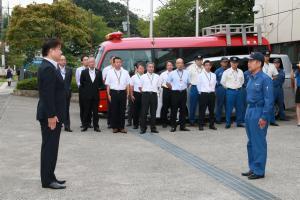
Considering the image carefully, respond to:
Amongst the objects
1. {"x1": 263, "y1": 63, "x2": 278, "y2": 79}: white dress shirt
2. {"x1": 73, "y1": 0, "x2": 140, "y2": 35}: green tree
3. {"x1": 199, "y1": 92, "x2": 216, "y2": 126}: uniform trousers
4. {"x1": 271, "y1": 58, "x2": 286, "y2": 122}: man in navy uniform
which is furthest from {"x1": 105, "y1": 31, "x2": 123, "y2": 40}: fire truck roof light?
{"x1": 73, "y1": 0, "x2": 140, "y2": 35}: green tree

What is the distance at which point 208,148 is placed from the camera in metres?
10.5

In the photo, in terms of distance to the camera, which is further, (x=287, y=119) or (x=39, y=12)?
(x=39, y=12)

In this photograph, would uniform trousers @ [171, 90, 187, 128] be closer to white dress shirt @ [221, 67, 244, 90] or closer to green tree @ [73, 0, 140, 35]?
white dress shirt @ [221, 67, 244, 90]

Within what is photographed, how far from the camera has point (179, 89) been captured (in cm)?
1315

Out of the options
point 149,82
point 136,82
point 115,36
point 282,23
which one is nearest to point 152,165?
point 149,82

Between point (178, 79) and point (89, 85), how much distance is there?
2.23 meters

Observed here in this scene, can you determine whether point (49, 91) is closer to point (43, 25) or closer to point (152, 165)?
point (152, 165)

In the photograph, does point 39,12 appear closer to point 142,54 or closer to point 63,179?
point 142,54

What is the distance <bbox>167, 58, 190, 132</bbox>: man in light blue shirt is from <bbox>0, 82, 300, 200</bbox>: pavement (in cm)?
55

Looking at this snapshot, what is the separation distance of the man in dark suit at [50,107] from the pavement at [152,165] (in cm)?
29

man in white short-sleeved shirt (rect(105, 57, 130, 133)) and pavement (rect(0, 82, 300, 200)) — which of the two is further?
man in white short-sleeved shirt (rect(105, 57, 130, 133))

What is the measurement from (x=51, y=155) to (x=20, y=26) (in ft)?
64.3

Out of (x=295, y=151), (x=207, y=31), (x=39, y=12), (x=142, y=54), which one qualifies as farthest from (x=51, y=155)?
(x=39, y=12)

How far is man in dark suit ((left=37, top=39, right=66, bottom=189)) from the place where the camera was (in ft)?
22.9
